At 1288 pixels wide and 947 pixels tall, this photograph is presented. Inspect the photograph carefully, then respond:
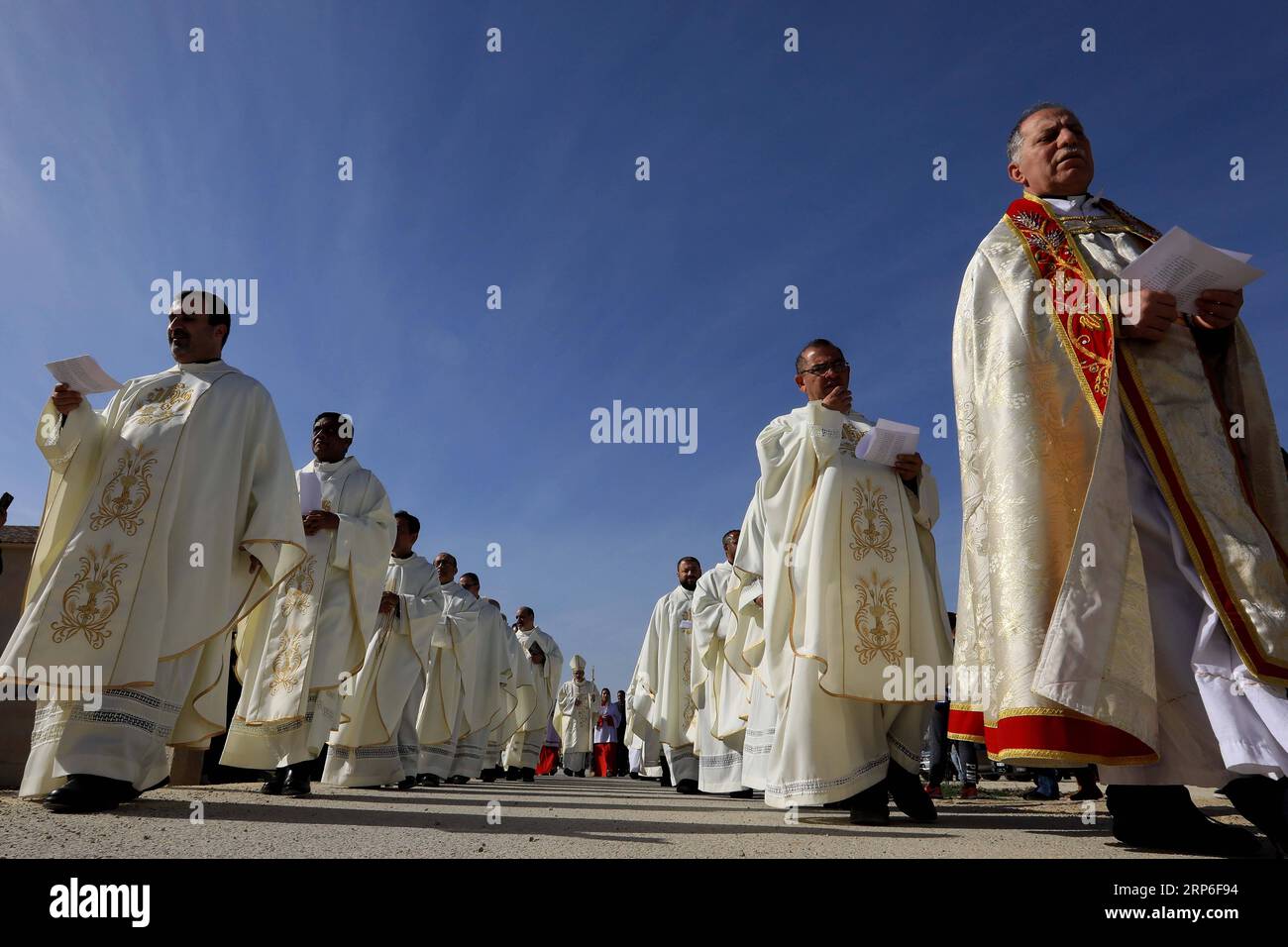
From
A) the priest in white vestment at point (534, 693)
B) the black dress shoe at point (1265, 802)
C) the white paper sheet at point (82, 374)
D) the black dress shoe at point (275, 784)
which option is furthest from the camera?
the priest in white vestment at point (534, 693)

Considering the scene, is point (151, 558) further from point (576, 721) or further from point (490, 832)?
point (576, 721)

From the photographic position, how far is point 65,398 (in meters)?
4.84

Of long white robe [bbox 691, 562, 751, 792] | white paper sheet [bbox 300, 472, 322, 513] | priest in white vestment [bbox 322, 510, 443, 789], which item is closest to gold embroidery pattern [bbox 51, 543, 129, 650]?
white paper sheet [bbox 300, 472, 322, 513]

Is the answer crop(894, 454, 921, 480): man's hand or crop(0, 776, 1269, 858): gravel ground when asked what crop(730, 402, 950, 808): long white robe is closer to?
crop(894, 454, 921, 480): man's hand

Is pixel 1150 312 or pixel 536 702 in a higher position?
pixel 1150 312

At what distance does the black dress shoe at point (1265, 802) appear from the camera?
9.43 ft

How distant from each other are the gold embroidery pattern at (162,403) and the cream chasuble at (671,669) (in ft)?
25.0

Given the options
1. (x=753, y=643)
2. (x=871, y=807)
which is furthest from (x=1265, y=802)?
(x=753, y=643)

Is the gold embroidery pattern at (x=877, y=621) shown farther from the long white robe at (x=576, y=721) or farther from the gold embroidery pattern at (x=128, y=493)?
the long white robe at (x=576, y=721)

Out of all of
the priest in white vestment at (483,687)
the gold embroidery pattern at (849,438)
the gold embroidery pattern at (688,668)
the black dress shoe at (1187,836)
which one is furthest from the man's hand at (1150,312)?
the priest in white vestment at (483,687)

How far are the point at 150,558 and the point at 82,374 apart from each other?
1.06 m

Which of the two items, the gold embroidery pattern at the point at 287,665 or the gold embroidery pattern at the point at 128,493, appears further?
the gold embroidery pattern at the point at 287,665
